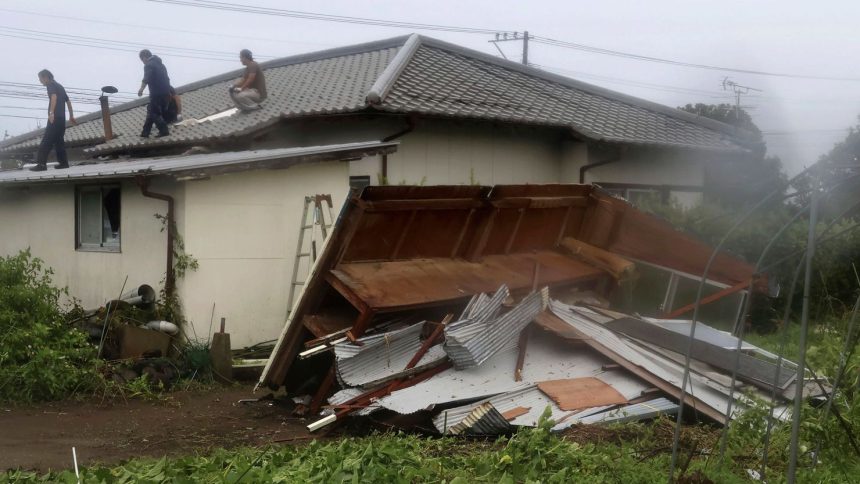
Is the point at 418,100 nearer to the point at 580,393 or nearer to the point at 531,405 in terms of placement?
the point at 580,393

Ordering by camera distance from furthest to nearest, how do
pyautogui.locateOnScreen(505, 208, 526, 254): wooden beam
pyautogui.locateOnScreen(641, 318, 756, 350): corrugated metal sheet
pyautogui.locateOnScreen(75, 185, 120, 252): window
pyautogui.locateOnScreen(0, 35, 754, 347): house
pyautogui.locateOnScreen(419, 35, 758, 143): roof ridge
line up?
pyautogui.locateOnScreen(419, 35, 758, 143): roof ridge, pyautogui.locateOnScreen(75, 185, 120, 252): window, pyautogui.locateOnScreen(0, 35, 754, 347): house, pyautogui.locateOnScreen(505, 208, 526, 254): wooden beam, pyautogui.locateOnScreen(641, 318, 756, 350): corrugated metal sheet

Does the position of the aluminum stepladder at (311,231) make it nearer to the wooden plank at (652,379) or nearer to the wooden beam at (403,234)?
the wooden beam at (403,234)

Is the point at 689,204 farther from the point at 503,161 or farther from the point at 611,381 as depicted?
the point at 611,381

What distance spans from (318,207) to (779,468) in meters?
7.04

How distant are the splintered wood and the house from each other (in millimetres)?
4992

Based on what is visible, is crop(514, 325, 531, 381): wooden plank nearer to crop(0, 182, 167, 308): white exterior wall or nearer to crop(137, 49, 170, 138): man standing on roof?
crop(0, 182, 167, 308): white exterior wall

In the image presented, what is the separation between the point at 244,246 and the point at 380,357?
411cm

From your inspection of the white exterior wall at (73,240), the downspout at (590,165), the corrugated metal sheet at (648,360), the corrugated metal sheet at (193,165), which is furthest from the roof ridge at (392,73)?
the corrugated metal sheet at (648,360)

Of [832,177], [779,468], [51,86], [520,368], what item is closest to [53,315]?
[51,86]

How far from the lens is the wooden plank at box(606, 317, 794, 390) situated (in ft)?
26.0

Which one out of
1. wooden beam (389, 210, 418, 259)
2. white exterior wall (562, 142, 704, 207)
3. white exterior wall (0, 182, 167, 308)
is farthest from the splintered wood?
white exterior wall (562, 142, 704, 207)

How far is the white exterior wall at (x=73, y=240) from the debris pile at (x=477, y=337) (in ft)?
12.5

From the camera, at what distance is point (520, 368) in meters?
A: 7.90

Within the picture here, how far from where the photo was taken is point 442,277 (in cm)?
879
